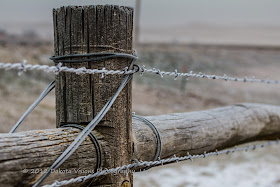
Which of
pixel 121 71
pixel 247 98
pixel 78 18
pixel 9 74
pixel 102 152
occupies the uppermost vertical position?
pixel 78 18

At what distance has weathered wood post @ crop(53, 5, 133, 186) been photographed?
3.80ft

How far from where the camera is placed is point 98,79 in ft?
3.90

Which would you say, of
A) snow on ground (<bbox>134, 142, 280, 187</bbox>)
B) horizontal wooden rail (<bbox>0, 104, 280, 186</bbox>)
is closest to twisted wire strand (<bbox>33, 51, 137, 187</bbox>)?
horizontal wooden rail (<bbox>0, 104, 280, 186</bbox>)

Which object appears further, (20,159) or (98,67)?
(98,67)

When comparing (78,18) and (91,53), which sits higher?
(78,18)

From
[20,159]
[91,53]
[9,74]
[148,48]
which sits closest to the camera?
[20,159]

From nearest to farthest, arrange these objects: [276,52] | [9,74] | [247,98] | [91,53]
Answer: [91,53] < [9,74] < [247,98] < [276,52]

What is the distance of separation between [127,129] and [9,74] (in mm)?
8745

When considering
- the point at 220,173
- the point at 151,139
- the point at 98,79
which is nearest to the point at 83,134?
the point at 98,79

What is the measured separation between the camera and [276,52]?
19469 millimetres

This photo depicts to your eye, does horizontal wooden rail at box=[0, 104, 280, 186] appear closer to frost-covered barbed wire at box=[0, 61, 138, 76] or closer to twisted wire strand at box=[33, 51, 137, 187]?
twisted wire strand at box=[33, 51, 137, 187]

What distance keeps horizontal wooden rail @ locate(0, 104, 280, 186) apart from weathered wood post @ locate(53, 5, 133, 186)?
58mm

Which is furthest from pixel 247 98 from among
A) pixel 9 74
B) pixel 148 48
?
pixel 9 74

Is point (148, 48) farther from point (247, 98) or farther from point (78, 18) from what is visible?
point (78, 18)
